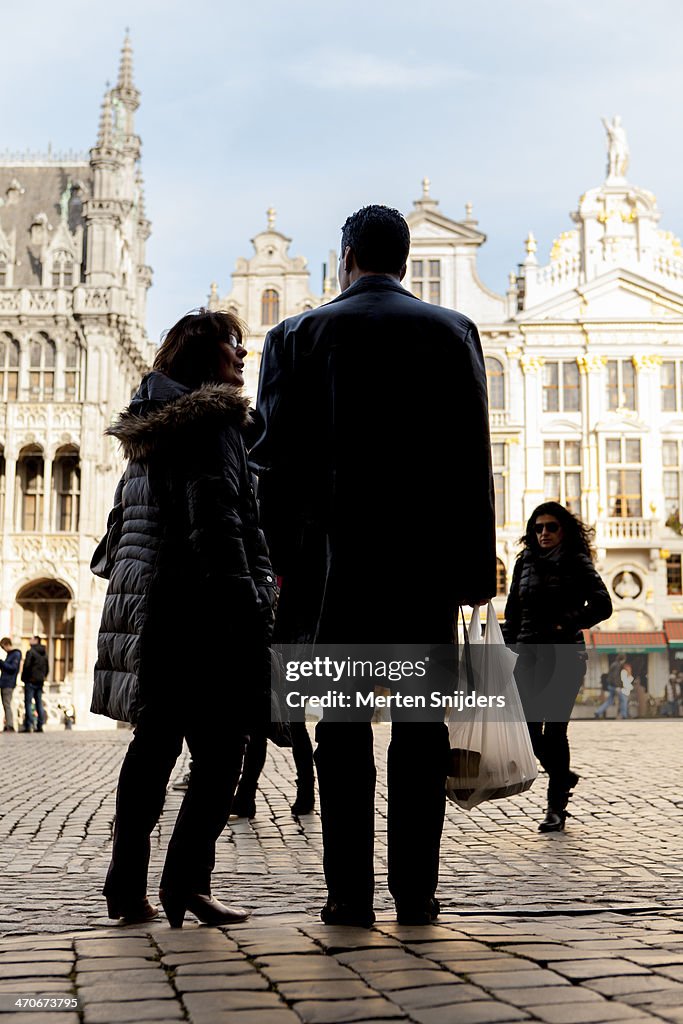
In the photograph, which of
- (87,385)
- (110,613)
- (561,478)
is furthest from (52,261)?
(110,613)

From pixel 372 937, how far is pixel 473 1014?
89 cm

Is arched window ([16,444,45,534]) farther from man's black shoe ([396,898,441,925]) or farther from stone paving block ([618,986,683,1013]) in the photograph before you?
stone paving block ([618,986,683,1013])

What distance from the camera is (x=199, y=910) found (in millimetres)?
4094

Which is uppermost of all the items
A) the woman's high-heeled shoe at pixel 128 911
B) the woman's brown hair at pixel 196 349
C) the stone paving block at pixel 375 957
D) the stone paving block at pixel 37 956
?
the woman's brown hair at pixel 196 349

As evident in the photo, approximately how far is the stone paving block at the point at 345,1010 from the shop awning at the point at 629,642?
1445 inches

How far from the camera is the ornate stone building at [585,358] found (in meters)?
40.2

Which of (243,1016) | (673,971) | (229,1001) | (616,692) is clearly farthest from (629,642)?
(243,1016)

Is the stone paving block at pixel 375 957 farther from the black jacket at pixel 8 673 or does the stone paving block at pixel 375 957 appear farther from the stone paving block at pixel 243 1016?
the black jacket at pixel 8 673

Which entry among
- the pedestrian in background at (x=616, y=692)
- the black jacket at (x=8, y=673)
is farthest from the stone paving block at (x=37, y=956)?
the pedestrian in background at (x=616, y=692)

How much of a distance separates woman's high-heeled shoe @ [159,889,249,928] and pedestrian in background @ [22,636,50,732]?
22.2 meters

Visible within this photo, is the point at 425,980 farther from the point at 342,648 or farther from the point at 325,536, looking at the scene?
the point at 325,536

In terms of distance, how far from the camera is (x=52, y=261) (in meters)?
41.5

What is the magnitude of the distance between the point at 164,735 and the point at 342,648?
746 millimetres

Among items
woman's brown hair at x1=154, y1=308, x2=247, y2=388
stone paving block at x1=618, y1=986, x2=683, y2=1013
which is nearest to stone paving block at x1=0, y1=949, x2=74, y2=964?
stone paving block at x1=618, y1=986, x2=683, y2=1013
